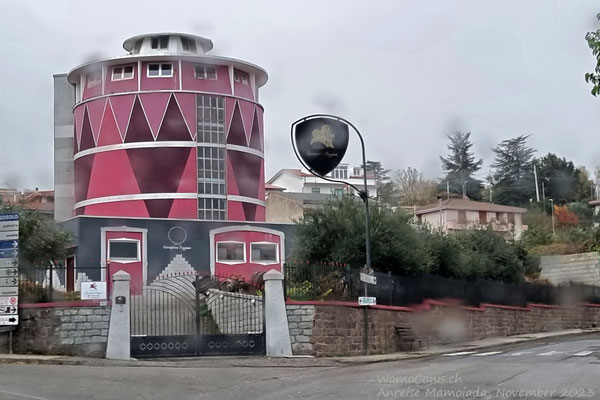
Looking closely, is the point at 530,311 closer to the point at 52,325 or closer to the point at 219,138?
the point at 219,138

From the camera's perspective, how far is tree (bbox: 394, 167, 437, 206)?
→ 49500 millimetres

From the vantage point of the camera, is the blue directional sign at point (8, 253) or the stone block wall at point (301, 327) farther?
the stone block wall at point (301, 327)

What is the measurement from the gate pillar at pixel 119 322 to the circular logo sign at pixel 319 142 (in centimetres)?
667

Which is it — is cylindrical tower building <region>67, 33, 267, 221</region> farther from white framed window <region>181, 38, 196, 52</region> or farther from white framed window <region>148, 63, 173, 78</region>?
white framed window <region>181, 38, 196, 52</region>

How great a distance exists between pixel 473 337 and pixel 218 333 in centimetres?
1451

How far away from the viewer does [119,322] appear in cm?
2203

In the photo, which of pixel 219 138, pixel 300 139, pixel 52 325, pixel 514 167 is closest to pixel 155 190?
pixel 219 138

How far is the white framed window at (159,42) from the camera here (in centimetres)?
4966

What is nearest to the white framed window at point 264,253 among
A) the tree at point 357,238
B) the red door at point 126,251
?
the red door at point 126,251

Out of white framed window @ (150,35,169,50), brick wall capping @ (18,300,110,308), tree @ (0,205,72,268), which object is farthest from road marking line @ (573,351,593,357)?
white framed window @ (150,35,169,50)

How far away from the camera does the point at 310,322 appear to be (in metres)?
24.0

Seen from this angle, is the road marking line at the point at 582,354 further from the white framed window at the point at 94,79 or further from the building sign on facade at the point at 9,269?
the white framed window at the point at 94,79

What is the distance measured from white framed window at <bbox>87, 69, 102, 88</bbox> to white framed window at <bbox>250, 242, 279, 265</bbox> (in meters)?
13.5

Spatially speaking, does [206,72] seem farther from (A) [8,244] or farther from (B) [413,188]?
(A) [8,244]
